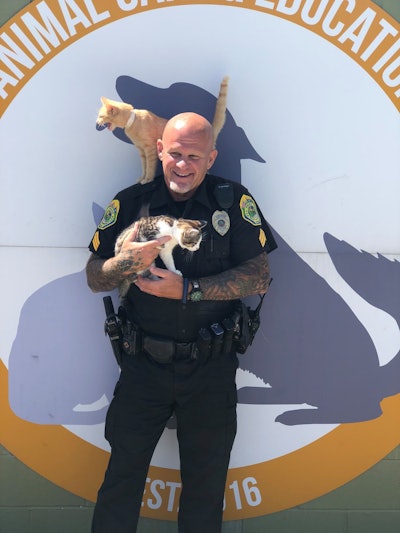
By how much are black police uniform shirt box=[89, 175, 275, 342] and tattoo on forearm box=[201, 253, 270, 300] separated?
0.12ft

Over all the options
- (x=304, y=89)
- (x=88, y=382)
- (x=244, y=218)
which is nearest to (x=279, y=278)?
(x=244, y=218)

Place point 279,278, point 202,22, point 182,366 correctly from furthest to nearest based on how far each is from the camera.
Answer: point 279,278 < point 202,22 < point 182,366

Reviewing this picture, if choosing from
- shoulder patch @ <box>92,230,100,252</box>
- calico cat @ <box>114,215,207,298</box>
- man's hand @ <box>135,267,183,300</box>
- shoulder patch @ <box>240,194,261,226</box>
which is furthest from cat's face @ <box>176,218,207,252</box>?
shoulder patch @ <box>92,230,100,252</box>

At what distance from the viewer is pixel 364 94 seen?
222cm

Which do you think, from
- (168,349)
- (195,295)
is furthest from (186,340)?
(195,295)

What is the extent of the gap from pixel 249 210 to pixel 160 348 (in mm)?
578

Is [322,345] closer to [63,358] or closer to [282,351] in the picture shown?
[282,351]

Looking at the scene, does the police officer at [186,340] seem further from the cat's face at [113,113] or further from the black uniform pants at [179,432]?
the cat's face at [113,113]

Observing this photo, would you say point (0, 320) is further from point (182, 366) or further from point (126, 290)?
point (182, 366)

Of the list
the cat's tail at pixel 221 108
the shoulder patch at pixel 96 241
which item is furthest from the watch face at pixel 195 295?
the cat's tail at pixel 221 108

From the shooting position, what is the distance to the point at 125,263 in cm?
187

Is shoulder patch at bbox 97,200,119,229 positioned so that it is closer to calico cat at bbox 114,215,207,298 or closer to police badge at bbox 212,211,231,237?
calico cat at bbox 114,215,207,298

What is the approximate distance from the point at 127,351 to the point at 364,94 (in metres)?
1.34

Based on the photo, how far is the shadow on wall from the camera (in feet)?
7.68
